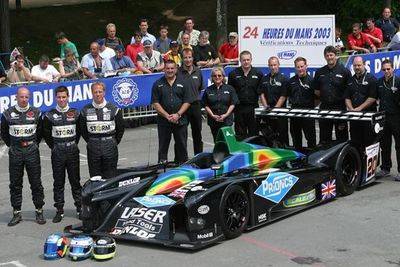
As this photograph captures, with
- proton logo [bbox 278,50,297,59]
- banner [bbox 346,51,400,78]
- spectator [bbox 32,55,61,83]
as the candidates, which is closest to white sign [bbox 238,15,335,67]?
proton logo [bbox 278,50,297,59]

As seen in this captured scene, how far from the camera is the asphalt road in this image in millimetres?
8445

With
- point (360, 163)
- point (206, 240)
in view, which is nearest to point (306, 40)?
point (360, 163)

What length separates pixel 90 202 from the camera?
9383 millimetres

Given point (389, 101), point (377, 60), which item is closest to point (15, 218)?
point (389, 101)

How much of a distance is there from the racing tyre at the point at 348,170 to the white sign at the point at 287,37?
251 inches

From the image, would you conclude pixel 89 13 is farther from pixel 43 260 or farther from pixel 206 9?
pixel 43 260

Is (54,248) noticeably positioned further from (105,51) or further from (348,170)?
(105,51)

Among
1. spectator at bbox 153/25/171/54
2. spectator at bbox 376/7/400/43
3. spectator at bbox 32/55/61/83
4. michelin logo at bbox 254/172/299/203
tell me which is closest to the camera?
michelin logo at bbox 254/172/299/203

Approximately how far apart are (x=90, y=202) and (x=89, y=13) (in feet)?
102

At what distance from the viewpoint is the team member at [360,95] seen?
11.9 meters

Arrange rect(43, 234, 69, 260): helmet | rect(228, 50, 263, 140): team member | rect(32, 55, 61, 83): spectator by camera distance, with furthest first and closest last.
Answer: rect(32, 55, 61, 83): spectator, rect(228, 50, 263, 140): team member, rect(43, 234, 69, 260): helmet

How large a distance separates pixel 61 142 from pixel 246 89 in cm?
377

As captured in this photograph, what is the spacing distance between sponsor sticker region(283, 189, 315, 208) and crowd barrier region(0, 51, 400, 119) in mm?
7221

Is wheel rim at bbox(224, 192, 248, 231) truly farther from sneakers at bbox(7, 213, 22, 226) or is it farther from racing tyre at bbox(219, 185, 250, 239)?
sneakers at bbox(7, 213, 22, 226)
